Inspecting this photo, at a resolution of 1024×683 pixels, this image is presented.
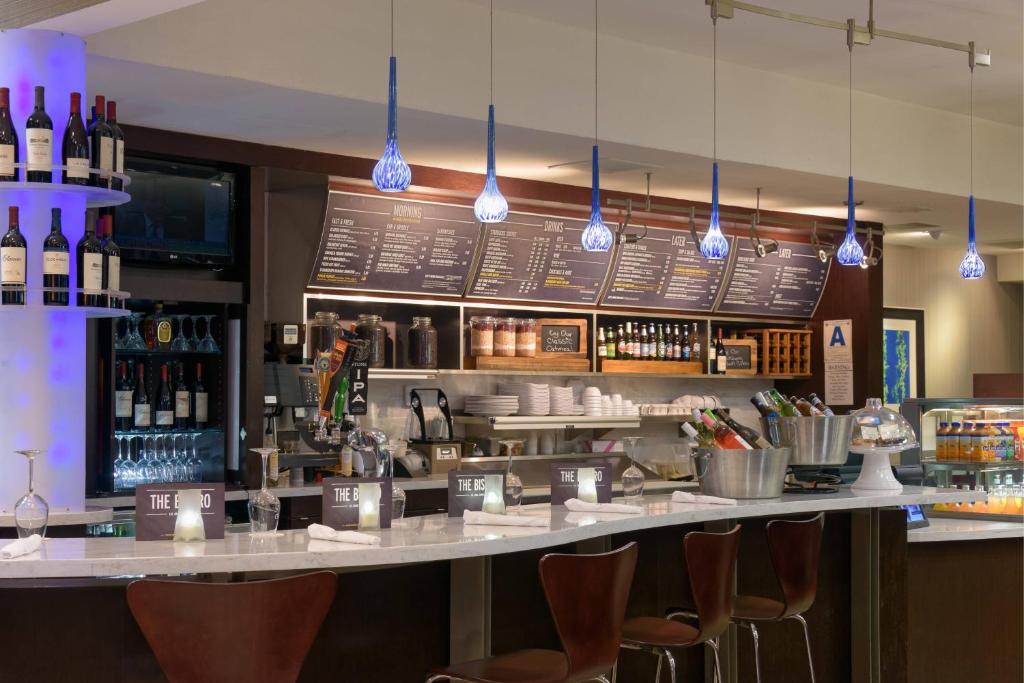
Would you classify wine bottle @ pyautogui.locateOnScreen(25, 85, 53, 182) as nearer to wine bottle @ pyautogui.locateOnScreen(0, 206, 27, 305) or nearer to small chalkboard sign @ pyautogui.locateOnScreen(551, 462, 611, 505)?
wine bottle @ pyautogui.locateOnScreen(0, 206, 27, 305)

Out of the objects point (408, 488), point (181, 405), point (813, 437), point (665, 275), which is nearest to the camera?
point (813, 437)

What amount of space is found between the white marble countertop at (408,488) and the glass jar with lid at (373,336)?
0.74 meters

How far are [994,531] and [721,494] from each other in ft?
5.20

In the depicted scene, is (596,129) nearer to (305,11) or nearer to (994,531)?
(305,11)

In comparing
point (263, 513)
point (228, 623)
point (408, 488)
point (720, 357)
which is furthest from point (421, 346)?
point (228, 623)

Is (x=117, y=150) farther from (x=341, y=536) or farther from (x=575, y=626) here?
(x=575, y=626)

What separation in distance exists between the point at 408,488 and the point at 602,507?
2.34 meters

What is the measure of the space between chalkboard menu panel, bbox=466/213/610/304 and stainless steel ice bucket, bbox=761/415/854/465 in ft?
9.10

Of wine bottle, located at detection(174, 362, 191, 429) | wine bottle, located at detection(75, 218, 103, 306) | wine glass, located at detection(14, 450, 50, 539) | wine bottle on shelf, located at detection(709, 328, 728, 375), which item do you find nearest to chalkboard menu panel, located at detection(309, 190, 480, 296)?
wine bottle, located at detection(174, 362, 191, 429)

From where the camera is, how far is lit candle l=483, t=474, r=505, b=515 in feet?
12.1

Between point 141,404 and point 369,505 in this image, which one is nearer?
point 369,505

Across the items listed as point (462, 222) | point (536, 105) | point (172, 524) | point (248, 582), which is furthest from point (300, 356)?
point (248, 582)

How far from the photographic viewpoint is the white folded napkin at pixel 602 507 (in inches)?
152

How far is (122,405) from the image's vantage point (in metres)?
5.56
